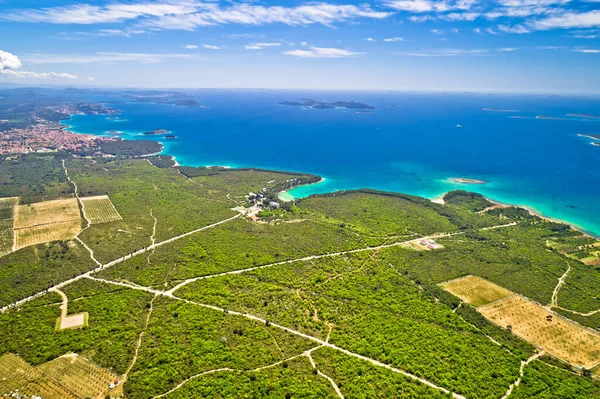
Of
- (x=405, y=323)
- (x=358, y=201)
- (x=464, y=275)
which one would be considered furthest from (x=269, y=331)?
(x=358, y=201)

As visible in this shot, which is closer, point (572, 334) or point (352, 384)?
point (352, 384)

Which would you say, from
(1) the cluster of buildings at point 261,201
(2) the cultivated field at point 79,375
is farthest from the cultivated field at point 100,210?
(2) the cultivated field at point 79,375

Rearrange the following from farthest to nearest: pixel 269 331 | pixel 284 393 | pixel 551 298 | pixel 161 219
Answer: pixel 161 219 → pixel 551 298 → pixel 269 331 → pixel 284 393

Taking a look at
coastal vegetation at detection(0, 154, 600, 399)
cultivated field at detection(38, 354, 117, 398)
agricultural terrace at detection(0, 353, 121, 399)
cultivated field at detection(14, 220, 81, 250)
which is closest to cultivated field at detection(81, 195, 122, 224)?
coastal vegetation at detection(0, 154, 600, 399)

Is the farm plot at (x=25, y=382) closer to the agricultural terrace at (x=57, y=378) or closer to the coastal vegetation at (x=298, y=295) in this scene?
the agricultural terrace at (x=57, y=378)

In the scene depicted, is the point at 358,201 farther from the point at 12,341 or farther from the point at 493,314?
the point at 12,341

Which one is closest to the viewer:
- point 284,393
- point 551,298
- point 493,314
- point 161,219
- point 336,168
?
point 284,393

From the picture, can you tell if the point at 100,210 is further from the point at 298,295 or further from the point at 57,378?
the point at 298,295
